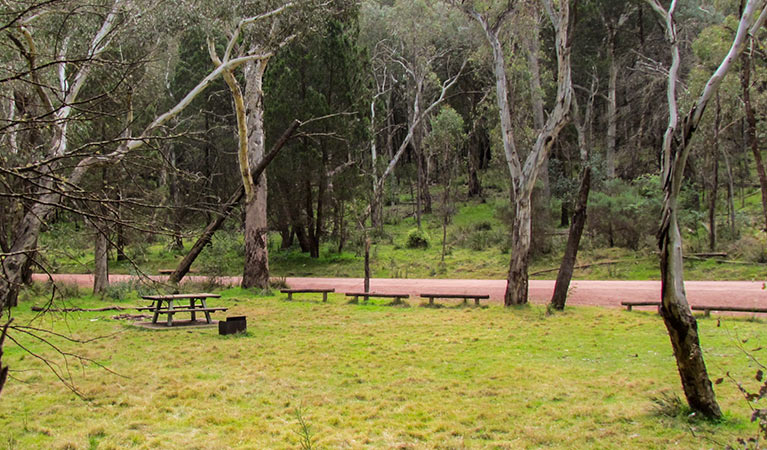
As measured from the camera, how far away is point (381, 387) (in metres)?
7.67

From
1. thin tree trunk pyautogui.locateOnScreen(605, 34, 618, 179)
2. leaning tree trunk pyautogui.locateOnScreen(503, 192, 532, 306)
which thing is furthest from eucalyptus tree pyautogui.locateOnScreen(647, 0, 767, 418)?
thin tree trunk pyautogui.locateOnScreen(605, 34, 618, 179)

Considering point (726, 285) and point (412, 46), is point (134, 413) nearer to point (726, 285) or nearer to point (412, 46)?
point (726, 285)

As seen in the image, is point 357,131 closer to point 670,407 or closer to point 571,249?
point 571,249

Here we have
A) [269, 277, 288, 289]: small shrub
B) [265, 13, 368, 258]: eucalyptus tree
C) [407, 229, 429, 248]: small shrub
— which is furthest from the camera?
[407, 229, 429, 248]: small shrub

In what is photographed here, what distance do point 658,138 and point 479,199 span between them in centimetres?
1191

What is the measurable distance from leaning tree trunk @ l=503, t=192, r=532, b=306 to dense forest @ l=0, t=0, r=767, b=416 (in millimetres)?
47

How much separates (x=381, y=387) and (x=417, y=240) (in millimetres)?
20872

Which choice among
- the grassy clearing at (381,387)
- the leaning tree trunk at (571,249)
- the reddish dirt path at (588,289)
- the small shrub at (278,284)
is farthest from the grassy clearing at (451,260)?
the grassy clearing at (381,387)

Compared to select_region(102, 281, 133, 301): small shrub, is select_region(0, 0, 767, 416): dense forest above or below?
above

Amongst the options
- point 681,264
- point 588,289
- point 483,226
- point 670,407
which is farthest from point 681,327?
point 483,226

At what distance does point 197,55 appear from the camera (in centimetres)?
3359

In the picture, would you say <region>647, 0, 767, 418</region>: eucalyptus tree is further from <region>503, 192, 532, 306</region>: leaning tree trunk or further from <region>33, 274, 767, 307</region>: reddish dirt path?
<region>33, 274, 767, 307</region>: reddish dirt path

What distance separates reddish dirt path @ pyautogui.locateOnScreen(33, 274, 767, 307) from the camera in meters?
14.4

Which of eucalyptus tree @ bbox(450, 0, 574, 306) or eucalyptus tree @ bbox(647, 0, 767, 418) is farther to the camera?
eucalyptus tree @ bbox(450, 0, 574, 306)
